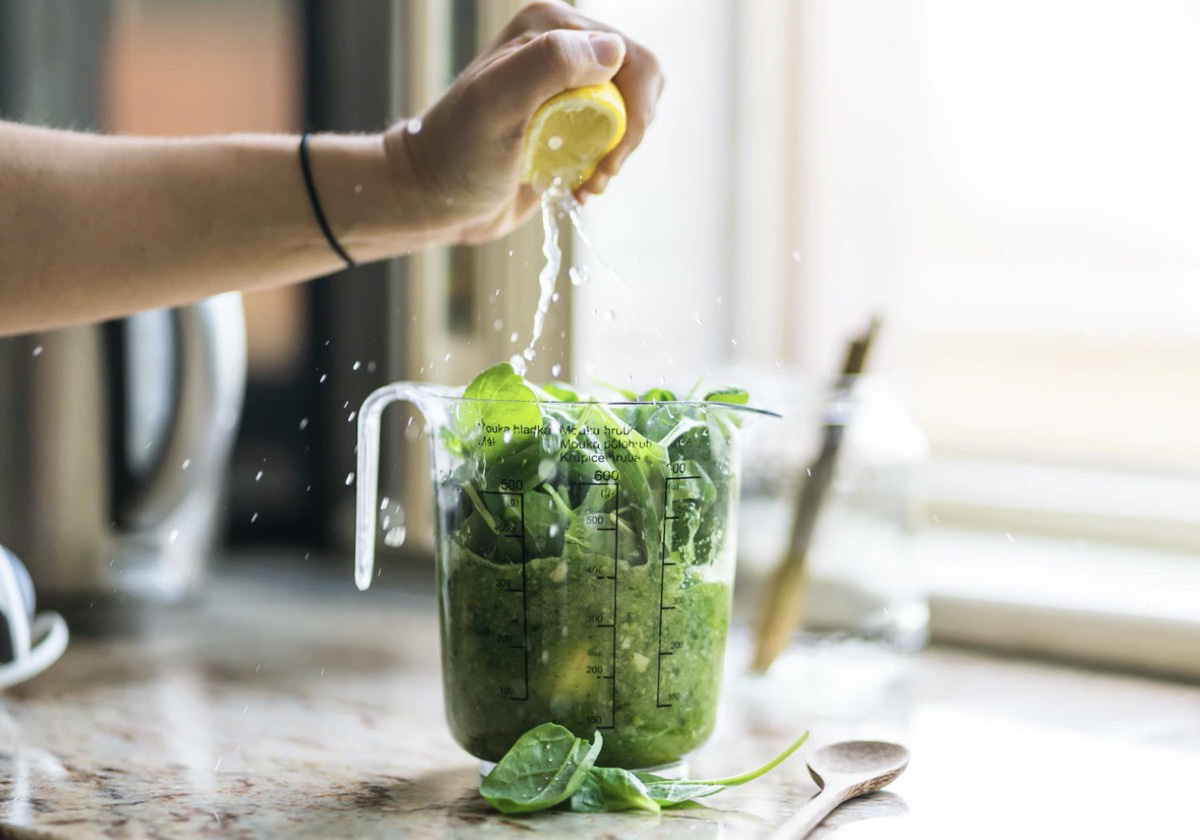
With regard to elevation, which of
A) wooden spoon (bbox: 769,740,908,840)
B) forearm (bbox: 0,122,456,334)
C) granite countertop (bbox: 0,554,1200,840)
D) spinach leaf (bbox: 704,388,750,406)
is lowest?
granite countertop (bbox: 0,554,1200,840)

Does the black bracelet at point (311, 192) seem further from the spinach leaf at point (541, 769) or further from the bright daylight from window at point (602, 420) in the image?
the spinach leaf at point (541, 769)

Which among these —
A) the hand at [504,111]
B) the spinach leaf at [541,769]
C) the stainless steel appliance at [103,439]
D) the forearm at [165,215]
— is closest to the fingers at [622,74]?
the hand at [504,111]

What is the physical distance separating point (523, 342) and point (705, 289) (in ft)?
0.73

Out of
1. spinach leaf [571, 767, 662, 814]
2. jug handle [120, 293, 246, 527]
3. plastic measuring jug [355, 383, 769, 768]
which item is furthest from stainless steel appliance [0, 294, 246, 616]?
spinach leaf [571, 767, 662, 814]

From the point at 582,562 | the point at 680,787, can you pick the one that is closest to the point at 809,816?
the point at 680,787

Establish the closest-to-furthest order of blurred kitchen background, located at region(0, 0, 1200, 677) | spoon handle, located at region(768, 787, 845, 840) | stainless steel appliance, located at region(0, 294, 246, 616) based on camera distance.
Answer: spoon handle, located at region(768, 787, 845, 840), stainless steel appliance, located at region(0, 294, 246, 616), blurred kitchen background, located at region(0, 0, 1200, 677)

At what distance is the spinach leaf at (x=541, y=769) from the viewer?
622mm

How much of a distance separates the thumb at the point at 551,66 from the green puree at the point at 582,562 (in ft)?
0.55

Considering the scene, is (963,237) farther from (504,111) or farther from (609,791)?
(609,791)

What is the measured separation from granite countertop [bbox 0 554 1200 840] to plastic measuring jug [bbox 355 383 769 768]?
0.06 meters

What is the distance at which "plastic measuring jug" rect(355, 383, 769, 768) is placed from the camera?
0.63 m

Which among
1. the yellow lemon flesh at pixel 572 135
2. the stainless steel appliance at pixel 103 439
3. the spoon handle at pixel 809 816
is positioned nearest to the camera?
the spoon handle at pixel 809 816

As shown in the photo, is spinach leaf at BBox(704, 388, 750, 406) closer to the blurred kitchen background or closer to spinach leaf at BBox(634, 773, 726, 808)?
spinach leaf at BBox(634, 773, 726, 808)

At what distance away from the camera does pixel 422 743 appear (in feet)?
2.62
